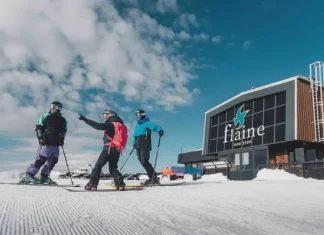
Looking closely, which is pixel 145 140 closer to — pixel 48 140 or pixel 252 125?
pixel 48 140

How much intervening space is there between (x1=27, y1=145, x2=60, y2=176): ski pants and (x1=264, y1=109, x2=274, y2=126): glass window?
62.7 ft

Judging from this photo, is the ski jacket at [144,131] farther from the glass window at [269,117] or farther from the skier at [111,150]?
the glass window at [269,117]

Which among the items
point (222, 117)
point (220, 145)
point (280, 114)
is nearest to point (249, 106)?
point (280, 114)

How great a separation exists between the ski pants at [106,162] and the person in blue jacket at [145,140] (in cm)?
195

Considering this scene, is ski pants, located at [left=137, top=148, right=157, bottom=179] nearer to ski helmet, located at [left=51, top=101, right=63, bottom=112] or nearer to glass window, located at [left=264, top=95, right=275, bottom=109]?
ski helmet, located at [left=51, top=101, right=63, bottom=112]

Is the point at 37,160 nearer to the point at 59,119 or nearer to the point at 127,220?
the point at 59,119

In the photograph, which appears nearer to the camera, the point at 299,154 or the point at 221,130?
the point at 299,154

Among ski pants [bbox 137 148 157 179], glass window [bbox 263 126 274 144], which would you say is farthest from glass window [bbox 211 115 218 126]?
ski pants [bbox 137 148 157 179]

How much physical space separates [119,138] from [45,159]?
8.85 ft

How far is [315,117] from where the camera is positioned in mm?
21750

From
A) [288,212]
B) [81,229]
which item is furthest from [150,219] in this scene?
[288,212]

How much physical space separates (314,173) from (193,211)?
16049mm

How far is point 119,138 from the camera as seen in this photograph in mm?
5715

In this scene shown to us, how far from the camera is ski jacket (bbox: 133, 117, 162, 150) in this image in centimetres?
779
